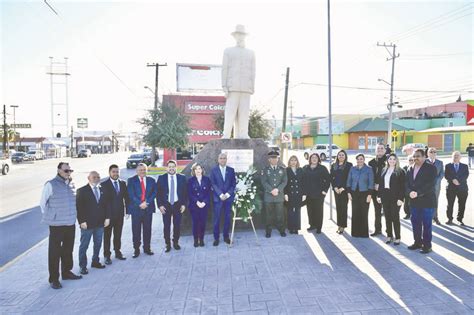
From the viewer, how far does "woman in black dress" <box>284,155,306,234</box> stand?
633 centimetres

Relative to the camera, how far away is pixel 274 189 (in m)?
6.09

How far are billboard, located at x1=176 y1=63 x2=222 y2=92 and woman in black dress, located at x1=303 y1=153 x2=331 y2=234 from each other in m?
22.4

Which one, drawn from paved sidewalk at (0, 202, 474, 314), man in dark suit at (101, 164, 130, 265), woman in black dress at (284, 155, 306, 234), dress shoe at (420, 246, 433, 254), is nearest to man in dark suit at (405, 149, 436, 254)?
dress shoe at (420, 246, 433, 254)

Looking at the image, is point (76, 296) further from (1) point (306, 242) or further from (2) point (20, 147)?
(2) point (20, 147)

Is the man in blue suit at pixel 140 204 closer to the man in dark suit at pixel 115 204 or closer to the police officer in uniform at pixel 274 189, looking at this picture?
the man in dark suit at pixel 115 204

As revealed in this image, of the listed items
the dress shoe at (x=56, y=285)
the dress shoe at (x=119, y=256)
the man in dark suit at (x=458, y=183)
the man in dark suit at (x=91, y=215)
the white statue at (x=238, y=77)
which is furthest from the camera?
the man in dark suit at (x=458, y=183)

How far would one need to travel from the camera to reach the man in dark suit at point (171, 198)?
5398mm

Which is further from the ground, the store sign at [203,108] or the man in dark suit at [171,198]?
the store sign at [203,108]

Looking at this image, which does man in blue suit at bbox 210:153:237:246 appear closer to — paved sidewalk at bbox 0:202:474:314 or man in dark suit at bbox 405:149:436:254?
paved sidewalk at bbox 0:202:474:314

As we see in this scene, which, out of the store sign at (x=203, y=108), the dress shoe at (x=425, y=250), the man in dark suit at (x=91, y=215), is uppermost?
the store sign at (x=203, y=108)

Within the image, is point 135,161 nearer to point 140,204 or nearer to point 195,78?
point 195,78

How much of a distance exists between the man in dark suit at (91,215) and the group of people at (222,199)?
0.01 m

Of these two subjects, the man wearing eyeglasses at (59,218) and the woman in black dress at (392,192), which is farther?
the woman in black dress at (392,192)

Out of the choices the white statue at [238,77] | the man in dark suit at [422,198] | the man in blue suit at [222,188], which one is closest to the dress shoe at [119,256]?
the man in blue suit at [222,188]
